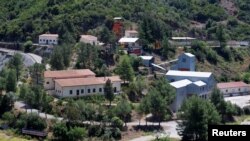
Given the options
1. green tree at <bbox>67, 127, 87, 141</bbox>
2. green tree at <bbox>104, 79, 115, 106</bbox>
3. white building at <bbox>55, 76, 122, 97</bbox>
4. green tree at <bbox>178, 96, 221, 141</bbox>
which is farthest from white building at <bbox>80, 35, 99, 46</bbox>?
green tree at <bbox>178, 96, 221, 141</bbox>

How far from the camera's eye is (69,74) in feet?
166

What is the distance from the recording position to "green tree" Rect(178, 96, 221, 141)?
3988cm

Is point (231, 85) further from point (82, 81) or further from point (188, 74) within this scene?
point (82, 81)

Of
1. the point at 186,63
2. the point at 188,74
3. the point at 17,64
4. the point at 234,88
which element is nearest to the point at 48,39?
the point at 17,64

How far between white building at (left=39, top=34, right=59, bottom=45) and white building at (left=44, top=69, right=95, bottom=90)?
571 inches

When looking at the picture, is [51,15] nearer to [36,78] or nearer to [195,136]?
[36,78]

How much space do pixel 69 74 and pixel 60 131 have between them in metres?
→ 11.7

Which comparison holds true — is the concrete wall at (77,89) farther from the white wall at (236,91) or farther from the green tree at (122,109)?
the white wall at (236,91)

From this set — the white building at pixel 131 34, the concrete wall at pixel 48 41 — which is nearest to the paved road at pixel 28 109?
the concrete wall at pixel 48 41

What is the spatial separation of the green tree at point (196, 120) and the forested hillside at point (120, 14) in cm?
2503

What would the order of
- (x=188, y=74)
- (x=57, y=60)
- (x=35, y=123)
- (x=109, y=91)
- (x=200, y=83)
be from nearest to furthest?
1. (x=35, y=123)
2. (x=109, y=91)
3. (x=200, y=83)
4. (x=57, y=60)
5. (x=188, y=74)

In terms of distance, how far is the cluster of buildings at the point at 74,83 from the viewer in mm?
47656

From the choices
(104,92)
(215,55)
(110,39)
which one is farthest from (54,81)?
(215,55)

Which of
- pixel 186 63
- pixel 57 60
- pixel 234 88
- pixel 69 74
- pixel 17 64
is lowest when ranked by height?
pixel 234 88
